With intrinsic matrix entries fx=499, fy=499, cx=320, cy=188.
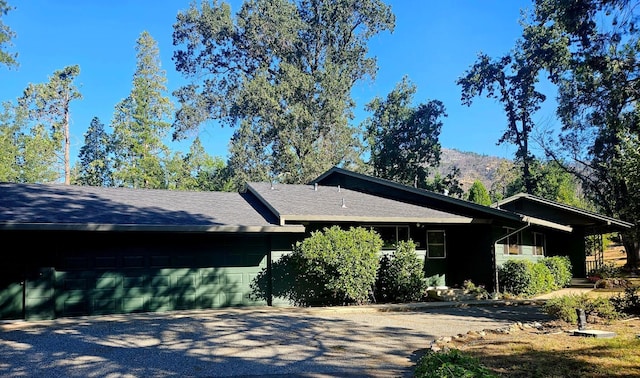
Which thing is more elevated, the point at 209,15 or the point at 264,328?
the point at 209,15

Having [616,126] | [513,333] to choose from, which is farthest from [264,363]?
[616,126]

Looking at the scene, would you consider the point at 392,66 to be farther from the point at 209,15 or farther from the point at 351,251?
the point at 351,251

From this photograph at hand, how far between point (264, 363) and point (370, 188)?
11.5 m

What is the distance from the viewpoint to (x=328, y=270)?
12.4 metres

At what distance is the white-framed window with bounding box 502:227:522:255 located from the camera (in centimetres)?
1545

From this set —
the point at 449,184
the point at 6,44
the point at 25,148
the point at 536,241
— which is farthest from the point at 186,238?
the point at 25,148

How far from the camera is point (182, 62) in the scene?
111ft

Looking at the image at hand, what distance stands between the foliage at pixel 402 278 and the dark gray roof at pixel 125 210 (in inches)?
115

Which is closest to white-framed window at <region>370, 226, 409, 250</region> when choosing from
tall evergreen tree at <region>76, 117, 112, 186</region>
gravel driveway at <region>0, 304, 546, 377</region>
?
gravel driveway at <region>0, 304, 546, 377</region>

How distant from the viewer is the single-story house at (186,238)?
35.8 ft

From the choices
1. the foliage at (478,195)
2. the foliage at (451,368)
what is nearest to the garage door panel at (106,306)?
the foliage at (451,368)

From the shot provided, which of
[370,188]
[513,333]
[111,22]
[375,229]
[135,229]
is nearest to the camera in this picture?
[513,333]

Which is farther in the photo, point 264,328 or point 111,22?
point 111,22

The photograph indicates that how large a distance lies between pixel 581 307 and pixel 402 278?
496 cm
